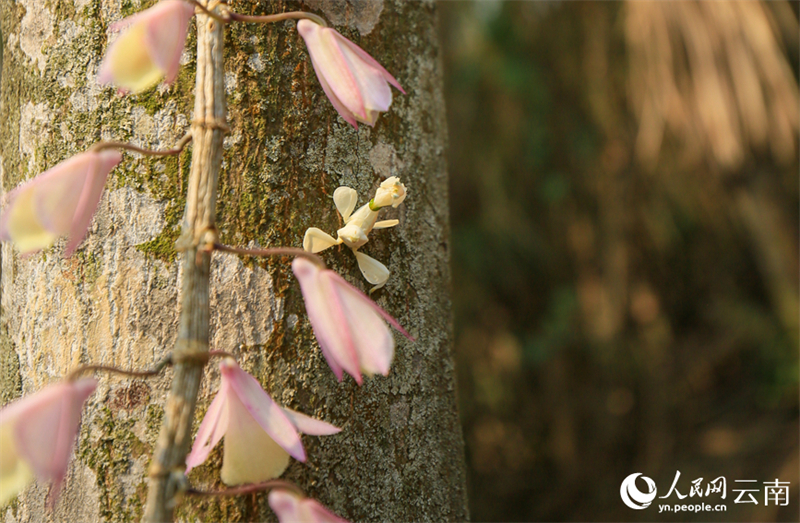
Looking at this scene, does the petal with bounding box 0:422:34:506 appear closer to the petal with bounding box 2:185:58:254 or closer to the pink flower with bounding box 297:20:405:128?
the petal with bounding box 2:185:58:254

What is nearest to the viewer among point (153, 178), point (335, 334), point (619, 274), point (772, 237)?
point (335, 334)

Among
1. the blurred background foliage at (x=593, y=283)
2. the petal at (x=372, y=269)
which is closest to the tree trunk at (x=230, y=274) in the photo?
the petal at (x=372, y=269)

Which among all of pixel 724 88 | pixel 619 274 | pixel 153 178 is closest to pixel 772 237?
pixel 619 274

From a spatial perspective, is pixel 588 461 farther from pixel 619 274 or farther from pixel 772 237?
pixel 772 237

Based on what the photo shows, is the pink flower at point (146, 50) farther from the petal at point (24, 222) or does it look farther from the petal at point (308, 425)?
the petal at point (308, 425)

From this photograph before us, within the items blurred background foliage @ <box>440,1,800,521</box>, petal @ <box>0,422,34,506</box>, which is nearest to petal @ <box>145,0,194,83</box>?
petal @ <box>0,422,34,506</box>
